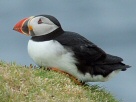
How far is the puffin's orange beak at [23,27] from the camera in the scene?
472 inches

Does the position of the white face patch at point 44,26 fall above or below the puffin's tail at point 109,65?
above

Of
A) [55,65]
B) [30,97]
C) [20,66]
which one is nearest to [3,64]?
[20,66]

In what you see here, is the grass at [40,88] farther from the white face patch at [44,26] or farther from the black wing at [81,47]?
the white face patch at [44,26]

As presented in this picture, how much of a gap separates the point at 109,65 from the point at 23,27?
78.9 inches

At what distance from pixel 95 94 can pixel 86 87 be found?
0.38 meters

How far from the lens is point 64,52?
37.1ft

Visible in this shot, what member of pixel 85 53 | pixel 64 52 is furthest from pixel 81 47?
pixel 64 52

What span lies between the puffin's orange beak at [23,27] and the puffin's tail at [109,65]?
1626 millimetres

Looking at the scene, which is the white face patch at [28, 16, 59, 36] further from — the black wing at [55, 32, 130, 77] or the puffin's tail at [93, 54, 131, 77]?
the puffin's tail at [93, 54, 131, 77]

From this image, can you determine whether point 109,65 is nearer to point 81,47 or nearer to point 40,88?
point 81,47

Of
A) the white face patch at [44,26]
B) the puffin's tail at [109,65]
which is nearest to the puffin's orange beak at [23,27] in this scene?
the white face patch at [44,26]

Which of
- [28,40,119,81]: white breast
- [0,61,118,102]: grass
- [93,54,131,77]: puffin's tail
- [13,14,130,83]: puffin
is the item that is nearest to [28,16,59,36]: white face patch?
[13,14,130,83]: puffin

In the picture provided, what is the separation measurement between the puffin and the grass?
0.77 feet

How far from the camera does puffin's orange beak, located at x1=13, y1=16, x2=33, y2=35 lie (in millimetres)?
11984
